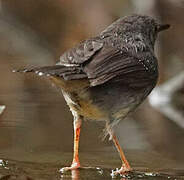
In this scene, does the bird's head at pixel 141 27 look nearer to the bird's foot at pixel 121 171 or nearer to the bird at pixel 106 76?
the bird at pixel 106 76

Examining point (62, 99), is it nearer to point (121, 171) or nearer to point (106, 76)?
point (121, 171)

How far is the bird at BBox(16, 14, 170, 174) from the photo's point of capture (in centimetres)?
567

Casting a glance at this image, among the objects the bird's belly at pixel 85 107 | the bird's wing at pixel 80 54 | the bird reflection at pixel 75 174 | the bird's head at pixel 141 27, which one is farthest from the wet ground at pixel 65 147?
the bird's head at pixel 141 27

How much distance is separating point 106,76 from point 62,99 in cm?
477

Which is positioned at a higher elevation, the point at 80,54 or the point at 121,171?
the point at 80,54

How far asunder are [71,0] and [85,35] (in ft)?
4.64

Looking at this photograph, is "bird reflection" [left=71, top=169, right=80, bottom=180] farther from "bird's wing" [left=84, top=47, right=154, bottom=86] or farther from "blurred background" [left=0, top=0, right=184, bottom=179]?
"bird's wing" [left=84, top=47, right=154, bottom=86]

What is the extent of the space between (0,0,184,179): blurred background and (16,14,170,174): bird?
0.58m

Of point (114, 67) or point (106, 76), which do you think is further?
point (114, 67)

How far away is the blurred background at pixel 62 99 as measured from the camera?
699cm

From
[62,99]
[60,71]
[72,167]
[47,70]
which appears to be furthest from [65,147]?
[62,99]

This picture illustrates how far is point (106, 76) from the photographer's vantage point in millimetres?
5793

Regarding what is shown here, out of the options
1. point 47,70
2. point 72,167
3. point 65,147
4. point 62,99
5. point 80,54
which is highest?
point 62,99

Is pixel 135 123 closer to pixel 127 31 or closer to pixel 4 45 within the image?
pixel 127 31
